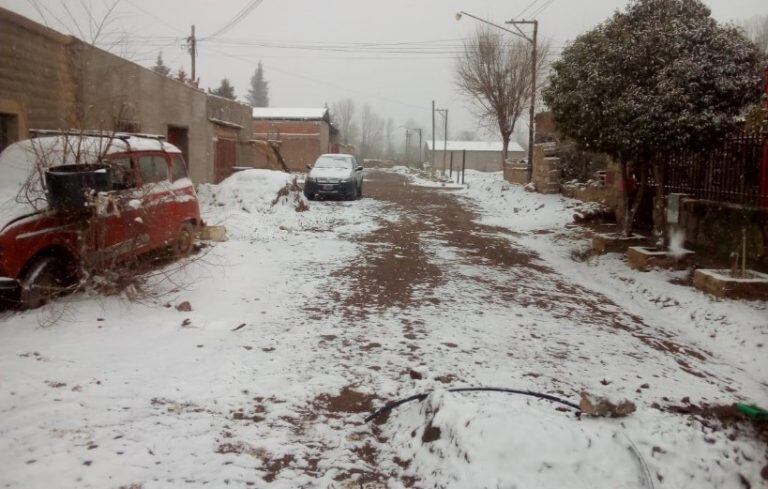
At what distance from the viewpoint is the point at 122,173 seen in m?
6.62

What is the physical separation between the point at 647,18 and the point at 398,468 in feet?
27.5

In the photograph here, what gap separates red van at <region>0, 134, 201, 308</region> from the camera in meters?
5.41

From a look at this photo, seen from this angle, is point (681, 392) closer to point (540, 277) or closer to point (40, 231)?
point (540, 277)

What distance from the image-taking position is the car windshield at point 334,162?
19594 mm

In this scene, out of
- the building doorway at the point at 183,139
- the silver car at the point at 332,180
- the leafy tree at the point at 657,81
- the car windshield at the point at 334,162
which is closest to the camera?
the leafy tree at the point at 657,81

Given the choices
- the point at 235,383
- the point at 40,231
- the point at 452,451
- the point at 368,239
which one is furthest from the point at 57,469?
the point at 368,239

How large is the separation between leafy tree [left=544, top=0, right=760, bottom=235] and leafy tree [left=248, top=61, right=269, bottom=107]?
8678 cm

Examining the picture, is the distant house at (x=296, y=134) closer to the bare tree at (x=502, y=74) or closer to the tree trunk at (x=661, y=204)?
the bare tree at (x=502, y=74)

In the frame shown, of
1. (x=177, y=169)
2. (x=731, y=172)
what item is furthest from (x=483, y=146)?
(x=177, y=169)

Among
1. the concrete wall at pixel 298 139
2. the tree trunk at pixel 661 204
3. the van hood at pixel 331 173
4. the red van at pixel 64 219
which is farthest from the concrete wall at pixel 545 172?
the concrete wall at pixel 298 139

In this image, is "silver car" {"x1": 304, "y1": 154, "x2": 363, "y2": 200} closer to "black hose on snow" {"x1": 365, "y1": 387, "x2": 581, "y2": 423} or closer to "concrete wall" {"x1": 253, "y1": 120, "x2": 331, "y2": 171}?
"black hose on snow" {"x1": 365, "y1": 387, "x2": 581, "y2": 423}

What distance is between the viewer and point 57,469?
307 centimetres

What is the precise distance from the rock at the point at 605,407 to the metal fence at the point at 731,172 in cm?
575

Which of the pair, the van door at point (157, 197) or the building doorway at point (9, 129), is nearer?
the van door at point (157, 197)
